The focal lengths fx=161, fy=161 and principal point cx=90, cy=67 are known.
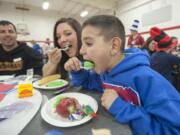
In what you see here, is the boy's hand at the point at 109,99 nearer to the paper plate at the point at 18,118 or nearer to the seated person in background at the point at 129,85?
the seated person in background at the point at 129,85

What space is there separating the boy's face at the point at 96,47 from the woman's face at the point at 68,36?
61 centimetres

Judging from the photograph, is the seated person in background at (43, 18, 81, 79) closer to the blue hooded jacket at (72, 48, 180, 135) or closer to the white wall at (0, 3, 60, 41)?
the blue hooded jacket at (72, 48, 180, 135)

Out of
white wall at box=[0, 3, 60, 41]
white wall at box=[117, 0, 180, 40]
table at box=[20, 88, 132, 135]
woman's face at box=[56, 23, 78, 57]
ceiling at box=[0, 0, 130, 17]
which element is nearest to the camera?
table at box=[20, 88, 132, 135]

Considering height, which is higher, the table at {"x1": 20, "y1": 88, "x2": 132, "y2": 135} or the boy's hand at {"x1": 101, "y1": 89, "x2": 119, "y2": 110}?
the boy's hand at {"x1": 101, "y1": 89, "x2": 119, "y2": 110}

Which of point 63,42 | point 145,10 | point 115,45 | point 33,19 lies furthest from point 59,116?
point 33,19

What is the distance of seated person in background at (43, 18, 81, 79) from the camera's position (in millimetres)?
1529

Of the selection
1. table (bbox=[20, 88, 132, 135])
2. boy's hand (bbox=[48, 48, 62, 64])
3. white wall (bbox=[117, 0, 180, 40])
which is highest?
white wall (bbox=[117, 0, 180, 40])

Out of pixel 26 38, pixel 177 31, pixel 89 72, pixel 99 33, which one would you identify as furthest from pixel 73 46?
pixel 26 38

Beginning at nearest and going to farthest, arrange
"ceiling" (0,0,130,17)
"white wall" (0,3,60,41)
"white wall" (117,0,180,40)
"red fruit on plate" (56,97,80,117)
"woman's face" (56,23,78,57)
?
"red fruit on plate" (56,97,80,117), "woman's face" (56,23,78,57), "white wall" (117,0,180,40), "ceiling" (0,0,130,17), "white wall" (0,3,60,41)

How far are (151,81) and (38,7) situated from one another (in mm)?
10522

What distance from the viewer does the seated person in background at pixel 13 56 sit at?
7.64 feet

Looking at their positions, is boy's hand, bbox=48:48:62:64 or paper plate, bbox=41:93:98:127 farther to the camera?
boy's hand, bbox=48:48:62:64

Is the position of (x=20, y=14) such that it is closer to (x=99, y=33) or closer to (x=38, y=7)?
(x=38, y=7)

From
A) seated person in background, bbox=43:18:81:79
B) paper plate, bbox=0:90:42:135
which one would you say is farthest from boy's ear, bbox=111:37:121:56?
seated person in background, bbox=43:18:81:79
